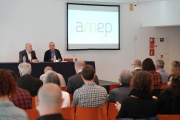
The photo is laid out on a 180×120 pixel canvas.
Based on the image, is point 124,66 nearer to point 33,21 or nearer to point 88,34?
point 88,34

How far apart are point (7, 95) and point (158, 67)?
11.8 ft

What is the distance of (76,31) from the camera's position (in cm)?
809

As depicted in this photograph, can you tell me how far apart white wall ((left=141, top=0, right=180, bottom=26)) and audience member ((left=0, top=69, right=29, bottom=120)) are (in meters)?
7.46

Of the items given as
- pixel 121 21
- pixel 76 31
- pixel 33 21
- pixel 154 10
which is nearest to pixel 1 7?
pixel 33 21

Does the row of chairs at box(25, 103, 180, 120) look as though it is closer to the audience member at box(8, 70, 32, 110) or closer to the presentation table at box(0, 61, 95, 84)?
the audience member at box(8, 70, 32, 110)

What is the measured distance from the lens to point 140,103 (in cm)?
209

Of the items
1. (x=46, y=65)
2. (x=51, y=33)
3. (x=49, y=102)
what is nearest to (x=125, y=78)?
(x=49, y=102)

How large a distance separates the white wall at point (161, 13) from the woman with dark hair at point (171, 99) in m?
6.19

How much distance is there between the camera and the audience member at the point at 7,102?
5.62 feet

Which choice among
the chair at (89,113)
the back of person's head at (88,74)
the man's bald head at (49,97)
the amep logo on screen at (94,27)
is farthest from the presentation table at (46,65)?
the man's bald head at (49,97)

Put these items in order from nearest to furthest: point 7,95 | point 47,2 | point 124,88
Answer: point 7,95 → point 124,88 → point 47,2

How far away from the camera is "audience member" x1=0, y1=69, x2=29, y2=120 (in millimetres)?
1714

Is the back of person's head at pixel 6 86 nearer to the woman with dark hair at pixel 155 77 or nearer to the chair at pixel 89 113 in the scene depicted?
the chair at pixel 89 113

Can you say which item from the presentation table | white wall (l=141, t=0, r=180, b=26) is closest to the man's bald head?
the presentation table
